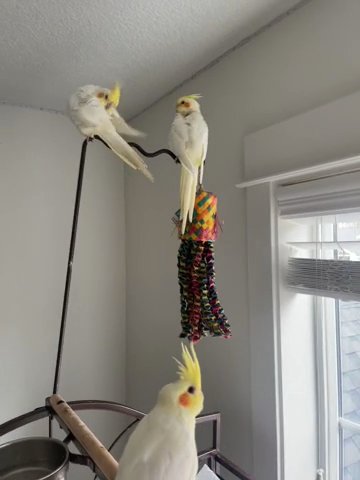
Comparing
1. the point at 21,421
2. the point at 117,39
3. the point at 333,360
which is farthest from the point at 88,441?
the point at 117,39

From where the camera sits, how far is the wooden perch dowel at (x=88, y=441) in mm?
496

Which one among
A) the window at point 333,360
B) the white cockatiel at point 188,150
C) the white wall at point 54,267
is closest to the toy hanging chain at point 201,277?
the white cockatiel at point 188,150

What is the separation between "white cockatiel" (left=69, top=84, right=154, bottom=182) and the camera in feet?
2.37

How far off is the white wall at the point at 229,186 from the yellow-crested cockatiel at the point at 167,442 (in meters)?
0.54

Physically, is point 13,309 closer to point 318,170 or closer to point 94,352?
point 94,352

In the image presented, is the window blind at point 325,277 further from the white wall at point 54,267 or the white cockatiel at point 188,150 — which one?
the white wall at point 54,267

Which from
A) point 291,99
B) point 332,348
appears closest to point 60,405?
point 332,348

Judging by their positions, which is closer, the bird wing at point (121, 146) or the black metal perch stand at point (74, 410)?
the black metal perch stand at point (74, 410)

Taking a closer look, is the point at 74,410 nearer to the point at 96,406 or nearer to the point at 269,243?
the point at 96,406

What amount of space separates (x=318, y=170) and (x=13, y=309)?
1222mm

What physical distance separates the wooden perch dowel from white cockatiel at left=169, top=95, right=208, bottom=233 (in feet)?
1.34

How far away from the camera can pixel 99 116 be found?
2.39ft

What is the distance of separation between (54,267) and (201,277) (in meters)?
0.91

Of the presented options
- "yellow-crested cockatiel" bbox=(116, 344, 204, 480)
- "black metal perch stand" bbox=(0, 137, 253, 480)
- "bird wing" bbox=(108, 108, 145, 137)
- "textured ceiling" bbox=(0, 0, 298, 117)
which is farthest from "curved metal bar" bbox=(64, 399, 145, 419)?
"textured ceiling" bbox=(0, 0, 298, 117)
